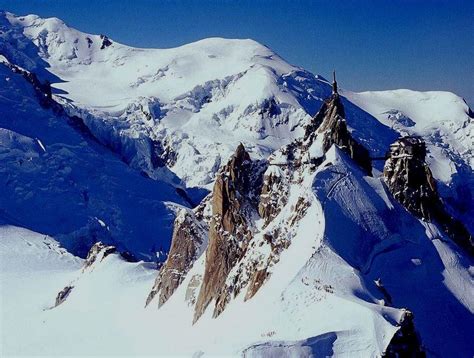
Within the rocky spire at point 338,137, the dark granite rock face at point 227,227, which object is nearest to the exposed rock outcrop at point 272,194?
the dark granite rock face at point 227,227

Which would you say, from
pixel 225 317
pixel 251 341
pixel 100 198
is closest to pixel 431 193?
pixel 225 317

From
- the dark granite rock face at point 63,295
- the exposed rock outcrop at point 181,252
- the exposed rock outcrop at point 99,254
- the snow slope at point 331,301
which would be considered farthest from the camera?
the exposed rock outcrop at point 99,254

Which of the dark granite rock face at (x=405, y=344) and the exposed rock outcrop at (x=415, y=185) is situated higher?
the exposed rock outcrop at (x=415, y=185)

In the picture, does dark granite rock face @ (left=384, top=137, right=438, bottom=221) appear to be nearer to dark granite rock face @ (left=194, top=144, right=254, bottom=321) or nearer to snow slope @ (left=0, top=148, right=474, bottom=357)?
snow slope @ (left=0, top=148, right=474, bottom=357)

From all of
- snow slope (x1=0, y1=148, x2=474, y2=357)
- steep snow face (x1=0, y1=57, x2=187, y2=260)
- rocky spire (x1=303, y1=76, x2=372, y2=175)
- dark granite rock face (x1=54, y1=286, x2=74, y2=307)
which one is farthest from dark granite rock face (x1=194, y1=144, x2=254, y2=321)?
steep snow face (x1=0, y1=57, x2=187, y2=260)

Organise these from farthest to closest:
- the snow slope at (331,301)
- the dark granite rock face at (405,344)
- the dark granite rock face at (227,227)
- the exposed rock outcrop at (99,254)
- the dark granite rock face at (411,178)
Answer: the exposed rock outcrop at (99,254) → the dark granite rock face at (411,178) → the dark granite rock face at (227,227) → the snow slope at (331,301) → the dark granite rock face at (405,344)

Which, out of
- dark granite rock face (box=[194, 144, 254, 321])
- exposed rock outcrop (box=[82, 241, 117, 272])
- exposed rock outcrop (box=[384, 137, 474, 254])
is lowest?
exposed rock outcrop (box=[82, 241, 117, 272])

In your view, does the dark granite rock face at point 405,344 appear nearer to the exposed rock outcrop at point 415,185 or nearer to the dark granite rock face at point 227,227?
the dark granite rock face at point 227,227
